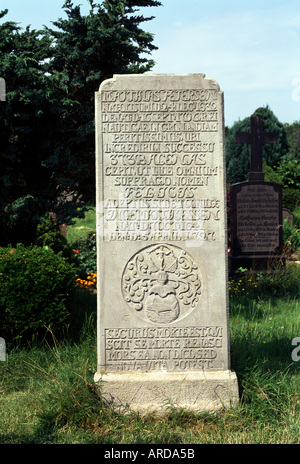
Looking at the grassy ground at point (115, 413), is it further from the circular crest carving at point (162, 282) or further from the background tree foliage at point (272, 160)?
the background tree foliage at point (272, 160)

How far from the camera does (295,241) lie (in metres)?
10.7

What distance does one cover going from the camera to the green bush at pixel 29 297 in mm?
4641

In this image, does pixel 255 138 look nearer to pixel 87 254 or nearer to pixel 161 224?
pixel 87 254

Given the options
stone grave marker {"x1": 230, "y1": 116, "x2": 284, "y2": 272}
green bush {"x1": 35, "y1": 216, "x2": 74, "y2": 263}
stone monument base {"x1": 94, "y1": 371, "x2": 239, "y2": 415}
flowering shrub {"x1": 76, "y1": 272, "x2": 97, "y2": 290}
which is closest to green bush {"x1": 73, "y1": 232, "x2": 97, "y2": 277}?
flowering shrub {"x1": 76, "y1": 272, "x2": 97, "y2": 290}

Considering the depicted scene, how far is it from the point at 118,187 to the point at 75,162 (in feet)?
8.65

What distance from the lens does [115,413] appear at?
11.6ft

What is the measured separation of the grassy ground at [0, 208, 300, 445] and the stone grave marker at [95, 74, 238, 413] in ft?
0.88

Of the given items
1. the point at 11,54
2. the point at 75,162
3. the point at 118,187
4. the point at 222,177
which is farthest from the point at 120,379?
the point at 11,54

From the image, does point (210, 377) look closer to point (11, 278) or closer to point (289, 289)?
point (11, 278)

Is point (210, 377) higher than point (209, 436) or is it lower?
higher

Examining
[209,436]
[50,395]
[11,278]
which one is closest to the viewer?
[209,436]

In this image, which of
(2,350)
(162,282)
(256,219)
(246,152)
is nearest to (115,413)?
(162,282)

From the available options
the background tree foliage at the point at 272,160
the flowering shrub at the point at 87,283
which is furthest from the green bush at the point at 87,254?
the background tree foliage at the point at 272,160

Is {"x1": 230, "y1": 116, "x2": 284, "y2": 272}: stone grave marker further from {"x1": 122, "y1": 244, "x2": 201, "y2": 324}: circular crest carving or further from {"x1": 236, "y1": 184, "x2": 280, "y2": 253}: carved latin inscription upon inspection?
{"x1": 122, "y1": 244, "x2": 201, "y2": 324}: circular crest carving
